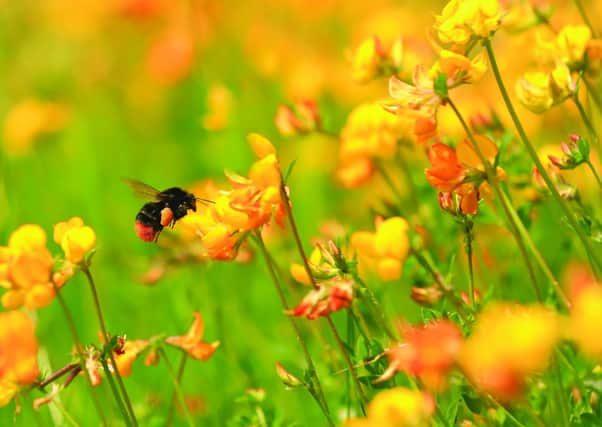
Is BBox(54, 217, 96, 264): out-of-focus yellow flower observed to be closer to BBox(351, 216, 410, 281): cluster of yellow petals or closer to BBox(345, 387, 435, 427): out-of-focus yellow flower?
BBox(351, 216, 410, 281): cluster of yellow petals

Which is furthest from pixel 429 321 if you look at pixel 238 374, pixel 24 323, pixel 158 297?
pixel 158 297

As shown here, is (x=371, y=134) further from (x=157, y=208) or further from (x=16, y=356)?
(x=16, y=356)

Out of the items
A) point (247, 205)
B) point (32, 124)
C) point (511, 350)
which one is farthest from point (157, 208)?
point (32, 124)

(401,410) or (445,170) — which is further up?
(445,170)

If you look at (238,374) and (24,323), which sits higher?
(24,323)

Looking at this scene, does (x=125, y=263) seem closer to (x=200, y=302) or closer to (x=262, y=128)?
(x=200, y=302)

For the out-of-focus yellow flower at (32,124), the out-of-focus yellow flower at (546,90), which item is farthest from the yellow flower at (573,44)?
the out-of-focus yellow flower at (32,124)
